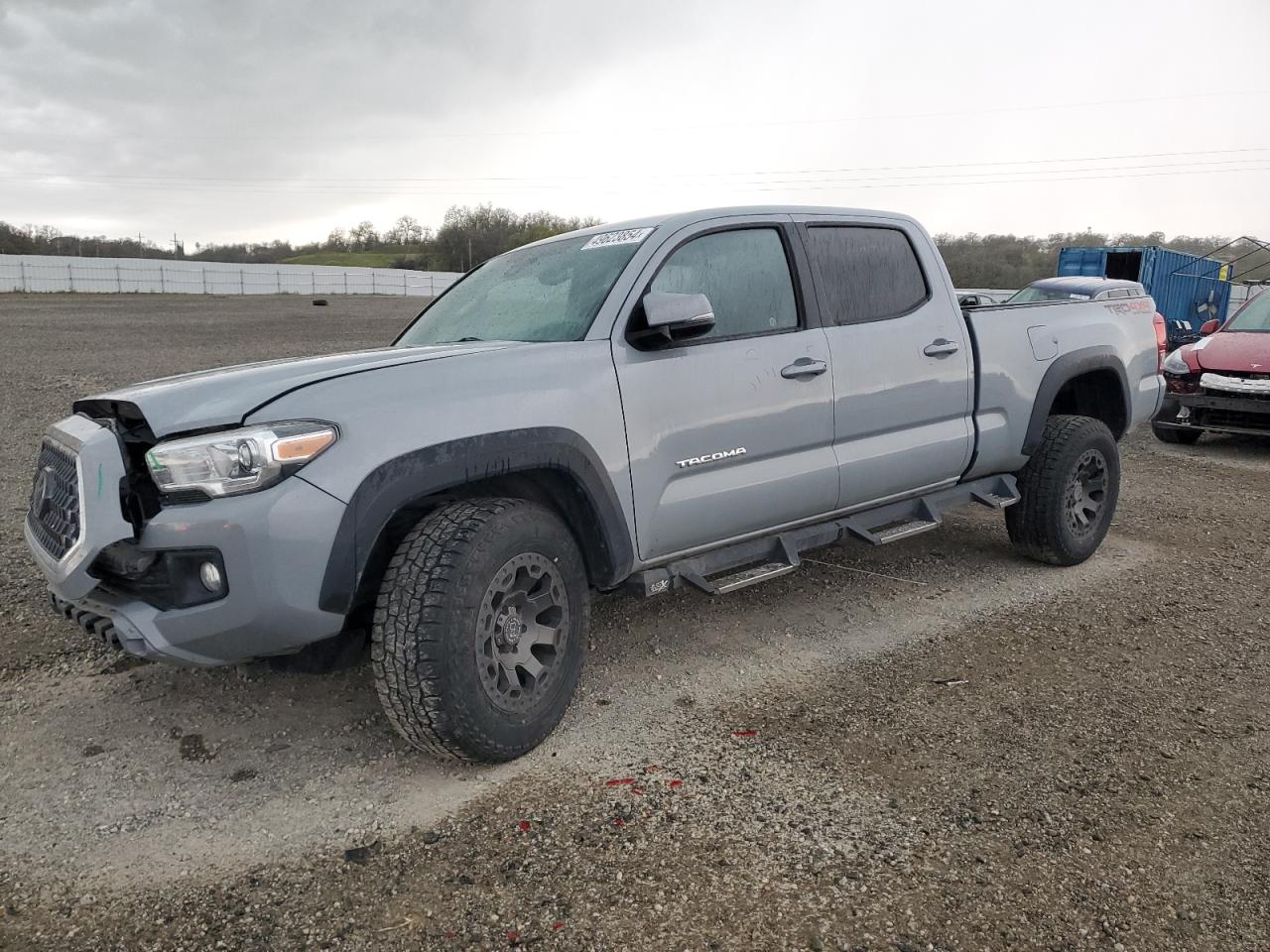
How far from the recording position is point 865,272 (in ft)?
14.2

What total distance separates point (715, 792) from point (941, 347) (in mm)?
2528

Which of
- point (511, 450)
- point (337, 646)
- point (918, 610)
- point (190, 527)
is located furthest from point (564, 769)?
point (918, 610)

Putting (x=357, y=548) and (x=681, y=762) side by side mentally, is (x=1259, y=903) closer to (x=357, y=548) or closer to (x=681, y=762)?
(x=681, y=762)

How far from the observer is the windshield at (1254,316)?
9.67 metres

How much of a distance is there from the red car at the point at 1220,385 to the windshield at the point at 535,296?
24.9 feet

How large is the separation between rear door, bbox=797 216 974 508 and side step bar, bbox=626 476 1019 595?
15 centimetres

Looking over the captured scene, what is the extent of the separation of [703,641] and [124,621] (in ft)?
7.82

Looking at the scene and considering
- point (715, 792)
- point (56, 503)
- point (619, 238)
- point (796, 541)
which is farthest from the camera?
point (796, 541)

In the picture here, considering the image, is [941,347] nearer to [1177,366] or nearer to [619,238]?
[619,238]

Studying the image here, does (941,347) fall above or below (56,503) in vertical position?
above

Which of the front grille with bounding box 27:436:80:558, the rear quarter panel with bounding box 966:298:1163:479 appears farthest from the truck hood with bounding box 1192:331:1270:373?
the front grille with bounding box 27:436:80:558

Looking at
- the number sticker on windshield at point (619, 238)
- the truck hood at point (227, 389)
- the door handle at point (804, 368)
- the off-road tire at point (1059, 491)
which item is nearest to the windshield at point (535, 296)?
the number sticker on windshield at point (619, 238)

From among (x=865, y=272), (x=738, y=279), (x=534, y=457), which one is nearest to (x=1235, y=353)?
(x=865, y=272)

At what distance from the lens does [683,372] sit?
11.3ft
